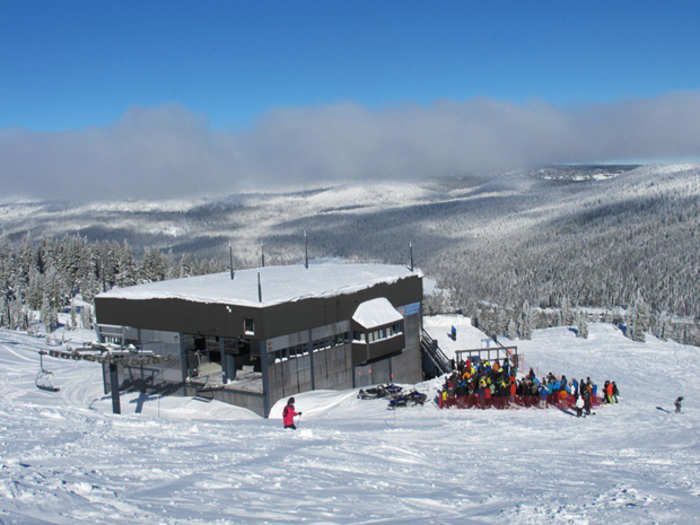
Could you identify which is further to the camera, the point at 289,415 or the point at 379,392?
the point at 379,392

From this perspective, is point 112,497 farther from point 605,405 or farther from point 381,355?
point 381,355

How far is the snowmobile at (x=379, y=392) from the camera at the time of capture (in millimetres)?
26612

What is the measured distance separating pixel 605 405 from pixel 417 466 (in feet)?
39.6

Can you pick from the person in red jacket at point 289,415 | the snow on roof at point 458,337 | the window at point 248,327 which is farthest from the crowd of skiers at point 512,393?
the snow on roof at point 458,337

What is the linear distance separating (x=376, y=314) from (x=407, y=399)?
427 inches

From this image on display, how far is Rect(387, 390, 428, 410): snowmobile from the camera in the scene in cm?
2408

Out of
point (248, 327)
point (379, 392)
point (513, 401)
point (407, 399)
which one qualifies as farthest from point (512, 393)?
point (248, 327)

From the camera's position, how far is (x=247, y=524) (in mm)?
9180

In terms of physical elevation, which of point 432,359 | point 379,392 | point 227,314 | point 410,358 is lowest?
point 432,359

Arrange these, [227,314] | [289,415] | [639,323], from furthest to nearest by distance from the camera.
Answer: [639,323] < [227,314] < [289,415]

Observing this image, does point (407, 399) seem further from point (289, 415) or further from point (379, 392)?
point (289, 415)

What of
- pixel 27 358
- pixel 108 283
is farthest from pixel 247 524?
pixel 108 283

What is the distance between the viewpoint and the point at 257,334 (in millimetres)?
29688

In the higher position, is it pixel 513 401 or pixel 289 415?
pixel 289 415
